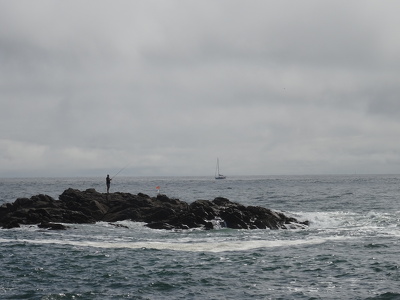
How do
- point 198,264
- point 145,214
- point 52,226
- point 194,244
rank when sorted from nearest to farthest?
point 198,264 → point 194,244 → point 52,226 → point 145,214

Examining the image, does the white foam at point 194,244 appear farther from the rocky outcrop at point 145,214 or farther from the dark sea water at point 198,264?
the rocky outcrop at point 145,214

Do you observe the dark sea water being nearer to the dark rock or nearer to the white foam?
the white foam

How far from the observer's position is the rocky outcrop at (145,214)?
37.9 m

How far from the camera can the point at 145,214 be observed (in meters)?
41.8

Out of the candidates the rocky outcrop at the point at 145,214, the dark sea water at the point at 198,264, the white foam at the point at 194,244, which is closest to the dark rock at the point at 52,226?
the rocky outcrop at the point at 145,214

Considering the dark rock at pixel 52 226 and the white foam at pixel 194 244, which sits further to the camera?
the dark rock at pixel 52 226

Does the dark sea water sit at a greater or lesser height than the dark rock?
lesser

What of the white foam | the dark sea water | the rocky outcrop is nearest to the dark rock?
the rocky outcrop

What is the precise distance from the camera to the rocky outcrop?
37.9m

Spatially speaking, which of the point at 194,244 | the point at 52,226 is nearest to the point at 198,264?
the point at 194,244

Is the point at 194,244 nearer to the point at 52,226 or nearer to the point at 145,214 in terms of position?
the point at 52,226

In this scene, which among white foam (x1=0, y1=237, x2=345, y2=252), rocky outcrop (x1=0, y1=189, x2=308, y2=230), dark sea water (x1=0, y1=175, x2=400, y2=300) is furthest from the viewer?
rocky outcrop (x1=0, y1=189, x2=308, y2=230)

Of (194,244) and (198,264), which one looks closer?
(198,264)

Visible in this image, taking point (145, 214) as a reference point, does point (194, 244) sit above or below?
below
